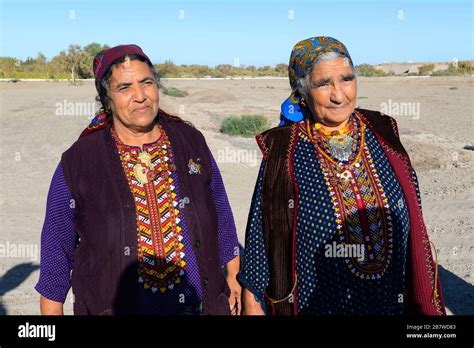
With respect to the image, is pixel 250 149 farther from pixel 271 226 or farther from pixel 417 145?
pixel 271 226

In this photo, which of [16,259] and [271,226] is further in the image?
[16,259]

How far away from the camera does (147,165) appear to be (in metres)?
2.75

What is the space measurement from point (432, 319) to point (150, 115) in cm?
163

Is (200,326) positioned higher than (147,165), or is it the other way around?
(147,165)

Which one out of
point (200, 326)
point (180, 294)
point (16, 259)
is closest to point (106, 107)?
point (180, 294)

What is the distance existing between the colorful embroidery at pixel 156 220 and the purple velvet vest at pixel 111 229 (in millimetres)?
37

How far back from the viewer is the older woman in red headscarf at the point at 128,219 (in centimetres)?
261

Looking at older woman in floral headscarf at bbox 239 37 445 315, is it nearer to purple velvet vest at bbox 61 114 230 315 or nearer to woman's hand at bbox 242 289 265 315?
woman's hand at bbox 242 289 265 315

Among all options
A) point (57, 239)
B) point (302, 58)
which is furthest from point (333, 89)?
point (57, 239)

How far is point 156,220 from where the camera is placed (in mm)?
2652

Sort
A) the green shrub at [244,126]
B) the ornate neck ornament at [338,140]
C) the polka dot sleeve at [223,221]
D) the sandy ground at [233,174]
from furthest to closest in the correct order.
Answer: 1. the green shrub at [244,126]
2. the sandy ground at [233,174]
3. the polka dot sleeve at [223,221]
4. the ornate neck ornament at [338,140]

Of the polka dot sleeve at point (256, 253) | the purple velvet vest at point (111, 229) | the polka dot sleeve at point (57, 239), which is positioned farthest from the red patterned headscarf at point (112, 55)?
the polka dot sleeve at point (256, 253)

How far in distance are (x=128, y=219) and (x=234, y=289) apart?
79 centimetres

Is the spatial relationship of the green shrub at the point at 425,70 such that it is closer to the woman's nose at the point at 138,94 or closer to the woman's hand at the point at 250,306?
the woman's hand at the point at 250,306
